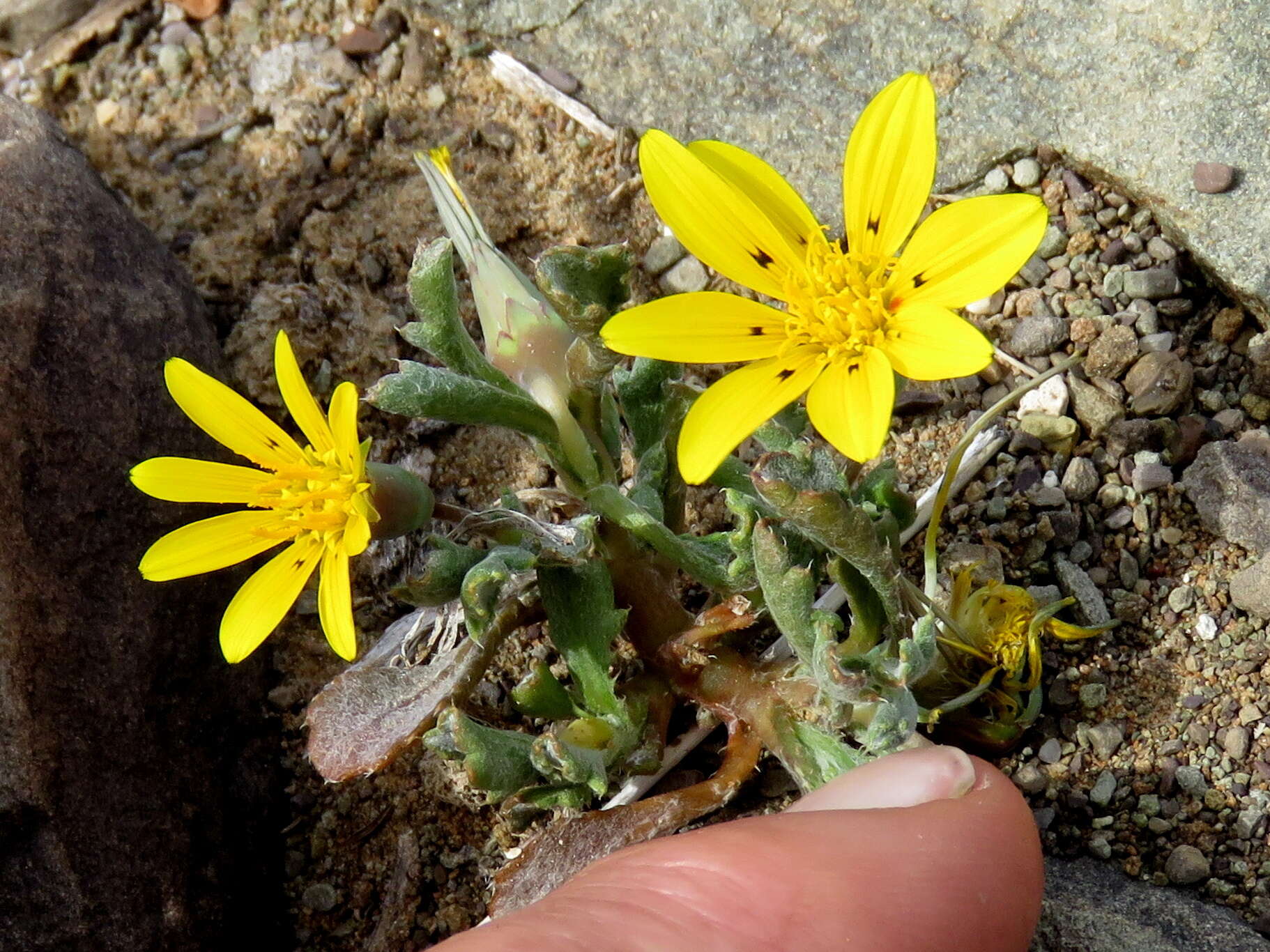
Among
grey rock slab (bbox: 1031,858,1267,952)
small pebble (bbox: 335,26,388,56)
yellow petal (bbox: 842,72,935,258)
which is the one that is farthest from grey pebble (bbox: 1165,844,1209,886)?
small pebble (bbox: 335,26,388,56)

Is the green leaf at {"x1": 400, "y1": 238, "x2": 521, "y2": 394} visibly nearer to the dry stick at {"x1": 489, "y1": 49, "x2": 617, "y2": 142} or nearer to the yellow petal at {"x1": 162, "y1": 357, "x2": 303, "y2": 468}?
the yellow petal at {"x1": 162, "y1": 357, "x2": 303, "y2": 468}

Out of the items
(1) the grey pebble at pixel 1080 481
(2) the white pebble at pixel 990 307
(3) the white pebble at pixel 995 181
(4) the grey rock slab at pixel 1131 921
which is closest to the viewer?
(4) the grey rock slab at pixel 1131 921

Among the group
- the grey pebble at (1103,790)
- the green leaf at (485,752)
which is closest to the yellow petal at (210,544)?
the green leaf at (485,752)

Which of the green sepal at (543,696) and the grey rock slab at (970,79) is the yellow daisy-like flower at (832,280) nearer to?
the green sepal at (543,696)

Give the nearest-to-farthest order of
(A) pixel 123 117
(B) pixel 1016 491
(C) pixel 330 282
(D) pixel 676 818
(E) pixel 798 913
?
(E) pixel 798 913
(D) pixel 676 818
(B) pixel 1016 491
(C) pixel 330 282
(A) pixel 123 117

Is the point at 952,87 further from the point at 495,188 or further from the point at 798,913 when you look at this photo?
the point at 798,913

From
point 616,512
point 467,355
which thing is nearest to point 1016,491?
point 616,512

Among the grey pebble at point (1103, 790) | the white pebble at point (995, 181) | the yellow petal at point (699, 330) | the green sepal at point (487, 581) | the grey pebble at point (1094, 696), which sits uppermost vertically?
the yellow petal at point (699, 330)
